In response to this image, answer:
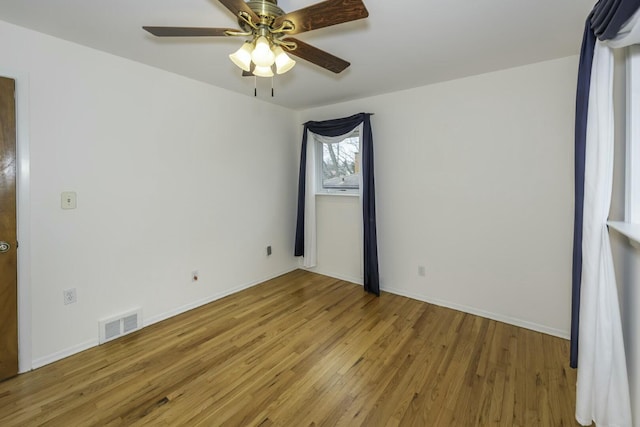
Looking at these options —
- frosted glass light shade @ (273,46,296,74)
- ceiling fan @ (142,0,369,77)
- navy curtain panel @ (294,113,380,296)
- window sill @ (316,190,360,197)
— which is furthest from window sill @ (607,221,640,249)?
window sill @ (316,190,360,197)

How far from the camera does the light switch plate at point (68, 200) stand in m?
2.08

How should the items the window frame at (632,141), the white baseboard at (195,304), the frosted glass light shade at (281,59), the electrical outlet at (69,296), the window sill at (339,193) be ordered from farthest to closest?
the window sill at (339,193), the white baseboard at (195,304), the electrical outlet at (69,296), the frosted glass light shade at (281,59), the window frame at (632,141)

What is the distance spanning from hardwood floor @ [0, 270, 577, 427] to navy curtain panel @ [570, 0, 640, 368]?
0.51 meters

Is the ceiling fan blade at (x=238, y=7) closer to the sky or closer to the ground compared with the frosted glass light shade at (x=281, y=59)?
closer to the sky

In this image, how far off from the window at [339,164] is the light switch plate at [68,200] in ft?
8.62

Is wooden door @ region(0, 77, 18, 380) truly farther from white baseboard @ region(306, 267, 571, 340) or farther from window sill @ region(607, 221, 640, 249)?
window sill @ region(607, 221, 640, 249)

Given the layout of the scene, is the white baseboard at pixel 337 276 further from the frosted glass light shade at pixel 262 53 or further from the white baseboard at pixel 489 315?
the frosted glass light shade at pixel 262 53

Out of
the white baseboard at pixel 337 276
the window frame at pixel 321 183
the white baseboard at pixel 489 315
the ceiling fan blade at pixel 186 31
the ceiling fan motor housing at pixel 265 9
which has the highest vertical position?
the ceiling fan motor housing at pixel 265 9

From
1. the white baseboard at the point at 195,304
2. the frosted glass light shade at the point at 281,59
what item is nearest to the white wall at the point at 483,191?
the white baseboard at the point at 195,304

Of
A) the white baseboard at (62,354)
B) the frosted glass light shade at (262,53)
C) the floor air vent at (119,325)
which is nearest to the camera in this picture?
the frosted glass light shade at (262,53)

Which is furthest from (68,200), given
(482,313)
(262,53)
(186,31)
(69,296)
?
(482,313)

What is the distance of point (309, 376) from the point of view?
190 centimetres

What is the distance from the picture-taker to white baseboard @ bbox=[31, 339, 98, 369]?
6.54 feet

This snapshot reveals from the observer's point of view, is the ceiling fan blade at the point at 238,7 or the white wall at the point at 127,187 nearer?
the ceiling fan blade at the point at 238,7
